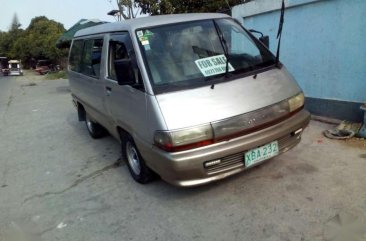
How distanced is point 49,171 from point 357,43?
16.0 ft

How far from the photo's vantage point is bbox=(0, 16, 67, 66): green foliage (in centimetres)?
4373

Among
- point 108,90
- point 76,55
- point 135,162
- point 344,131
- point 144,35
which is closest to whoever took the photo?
point 144,35

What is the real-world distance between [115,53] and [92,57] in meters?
0.96

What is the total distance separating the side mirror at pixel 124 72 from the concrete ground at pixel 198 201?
4.30 feet

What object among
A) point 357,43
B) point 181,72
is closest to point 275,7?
point 357,43

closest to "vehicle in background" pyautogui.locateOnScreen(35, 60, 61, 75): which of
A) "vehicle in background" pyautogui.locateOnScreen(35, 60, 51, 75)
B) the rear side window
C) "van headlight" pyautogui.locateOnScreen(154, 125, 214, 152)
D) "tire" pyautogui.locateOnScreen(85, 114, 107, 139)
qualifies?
"vehicle in background" pyautogui.locateOnScreen(35, 60, 51, 75)

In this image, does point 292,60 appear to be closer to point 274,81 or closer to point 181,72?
point 274,81

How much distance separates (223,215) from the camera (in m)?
3.36

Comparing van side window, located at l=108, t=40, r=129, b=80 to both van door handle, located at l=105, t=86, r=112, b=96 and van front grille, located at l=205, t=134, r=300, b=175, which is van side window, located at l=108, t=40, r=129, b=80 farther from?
van front grille, located at l=205, t=134, r=300, b=175

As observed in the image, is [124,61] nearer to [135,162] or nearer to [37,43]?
[135,162]

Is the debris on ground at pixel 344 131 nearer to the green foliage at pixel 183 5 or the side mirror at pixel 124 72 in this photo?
the side mirror at pixel 124 72

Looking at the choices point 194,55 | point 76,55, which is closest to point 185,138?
point 194,55

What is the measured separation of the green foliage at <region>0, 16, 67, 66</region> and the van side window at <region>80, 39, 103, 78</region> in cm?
3483

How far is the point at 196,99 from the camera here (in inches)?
131
